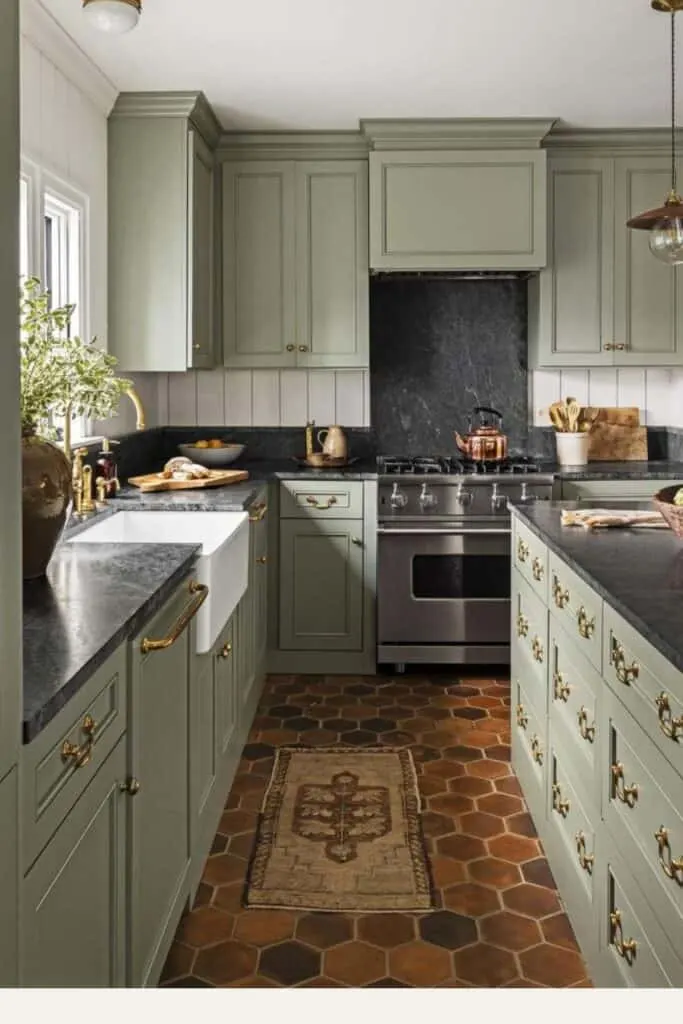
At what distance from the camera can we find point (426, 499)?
15.1 feet

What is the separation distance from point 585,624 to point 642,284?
3.05m

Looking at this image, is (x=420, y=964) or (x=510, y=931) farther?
(x=510, y=931)

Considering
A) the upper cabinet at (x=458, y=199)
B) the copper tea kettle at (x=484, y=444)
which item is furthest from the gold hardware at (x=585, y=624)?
the upper cabinet at (x=458, y=199)

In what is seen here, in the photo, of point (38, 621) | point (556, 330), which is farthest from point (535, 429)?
point (38, 621)

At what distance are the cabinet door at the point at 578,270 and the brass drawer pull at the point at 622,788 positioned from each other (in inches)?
125

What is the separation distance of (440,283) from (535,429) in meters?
0.89

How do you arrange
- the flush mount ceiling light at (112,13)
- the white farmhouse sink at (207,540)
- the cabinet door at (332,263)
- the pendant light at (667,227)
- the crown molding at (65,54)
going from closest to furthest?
1. the white farmhouse sink at (207,540)
2. the flush mount ceiling light at (112,13)
3. the pendant light at (667,227)
4. the crown molding at (65,54)
5. the cabinet door at (332,263)

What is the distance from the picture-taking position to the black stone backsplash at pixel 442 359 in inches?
208

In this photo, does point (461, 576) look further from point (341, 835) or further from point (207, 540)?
point (341, 835)

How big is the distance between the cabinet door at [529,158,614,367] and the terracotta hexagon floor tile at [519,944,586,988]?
3122 millimetres

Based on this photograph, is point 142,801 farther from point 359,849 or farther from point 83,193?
point 83,193

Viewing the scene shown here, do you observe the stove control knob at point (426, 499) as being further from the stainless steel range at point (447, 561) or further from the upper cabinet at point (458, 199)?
the upper cabinet at point (458, 199)

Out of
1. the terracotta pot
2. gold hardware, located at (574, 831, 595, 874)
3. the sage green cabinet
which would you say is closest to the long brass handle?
the terracotta pot

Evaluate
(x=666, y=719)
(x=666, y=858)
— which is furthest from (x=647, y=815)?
(x=666, y=719)
